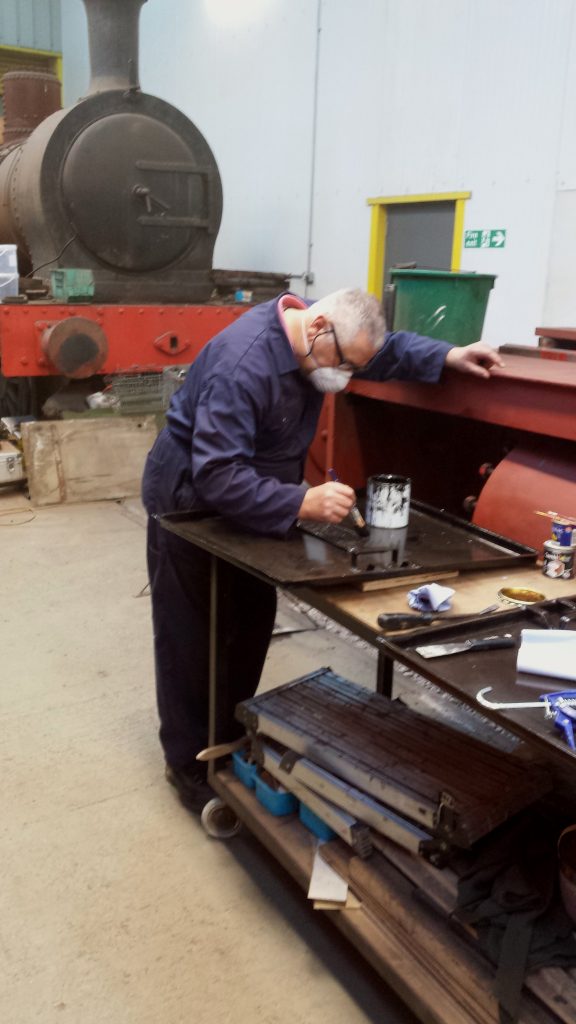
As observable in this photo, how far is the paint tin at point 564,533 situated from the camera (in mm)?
1683

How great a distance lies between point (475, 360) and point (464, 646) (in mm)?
907

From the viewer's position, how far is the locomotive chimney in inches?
183

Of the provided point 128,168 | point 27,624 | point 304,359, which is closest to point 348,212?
point 128,168

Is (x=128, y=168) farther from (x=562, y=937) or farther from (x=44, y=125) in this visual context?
(x=562, y=937)

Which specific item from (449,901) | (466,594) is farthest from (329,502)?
(449,901)

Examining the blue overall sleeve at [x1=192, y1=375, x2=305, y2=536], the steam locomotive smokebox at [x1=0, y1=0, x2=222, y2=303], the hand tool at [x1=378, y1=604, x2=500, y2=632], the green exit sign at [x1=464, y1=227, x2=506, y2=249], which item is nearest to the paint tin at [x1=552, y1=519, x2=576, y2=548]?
the hand tool at [x1=378, y1=604, x2=500, y2=632]

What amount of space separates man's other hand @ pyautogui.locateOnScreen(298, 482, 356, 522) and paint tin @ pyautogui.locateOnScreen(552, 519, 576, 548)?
1.35ft

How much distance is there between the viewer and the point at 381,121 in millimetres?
4887

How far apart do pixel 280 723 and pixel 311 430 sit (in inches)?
27.3

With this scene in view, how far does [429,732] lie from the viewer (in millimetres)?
1974

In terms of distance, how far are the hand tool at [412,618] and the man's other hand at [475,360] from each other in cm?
73

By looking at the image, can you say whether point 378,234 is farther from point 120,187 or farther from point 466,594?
point 466,594

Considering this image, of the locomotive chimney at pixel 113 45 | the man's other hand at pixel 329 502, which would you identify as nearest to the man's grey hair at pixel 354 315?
the man's other hand at pixel 329 502

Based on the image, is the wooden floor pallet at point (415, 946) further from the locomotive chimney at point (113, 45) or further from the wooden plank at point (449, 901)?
the locomotive chimney at point (113, 45)
